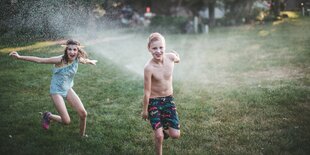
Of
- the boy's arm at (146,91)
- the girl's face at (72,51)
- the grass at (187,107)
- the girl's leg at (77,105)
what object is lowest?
the grass at (187,107)

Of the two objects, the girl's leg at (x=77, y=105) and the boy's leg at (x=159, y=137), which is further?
the girl's leg at (x=77, y=105)

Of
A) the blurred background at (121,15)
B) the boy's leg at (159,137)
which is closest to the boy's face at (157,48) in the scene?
the boy's leg at (159,137)

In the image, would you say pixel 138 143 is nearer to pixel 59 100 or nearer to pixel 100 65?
pixel 59 100

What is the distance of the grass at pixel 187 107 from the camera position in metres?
4.79

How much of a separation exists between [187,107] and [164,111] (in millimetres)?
2400

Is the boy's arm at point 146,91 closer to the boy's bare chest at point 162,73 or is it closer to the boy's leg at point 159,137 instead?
the boy's bare chest at point 162,73

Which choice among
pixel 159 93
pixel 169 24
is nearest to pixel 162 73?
pixel 159 93

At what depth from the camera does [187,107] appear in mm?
6586

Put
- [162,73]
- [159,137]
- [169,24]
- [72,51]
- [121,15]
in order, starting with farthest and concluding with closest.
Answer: [121,15] < [169,24] < [72,51] < [162,73] < [159,137]

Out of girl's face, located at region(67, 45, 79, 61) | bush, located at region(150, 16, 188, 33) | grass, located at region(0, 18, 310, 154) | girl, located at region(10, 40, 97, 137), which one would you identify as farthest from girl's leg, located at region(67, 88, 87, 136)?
bush, located at region(150, 16, 188, 33)

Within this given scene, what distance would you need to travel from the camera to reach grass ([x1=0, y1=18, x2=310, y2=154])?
4.79m

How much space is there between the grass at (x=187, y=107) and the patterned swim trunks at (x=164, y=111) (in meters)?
0.54

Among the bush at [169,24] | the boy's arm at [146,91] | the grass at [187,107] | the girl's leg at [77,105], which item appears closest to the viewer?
the boy's arm at [146,91]

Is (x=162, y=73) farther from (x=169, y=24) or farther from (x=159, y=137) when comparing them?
(x=169, y=24)
